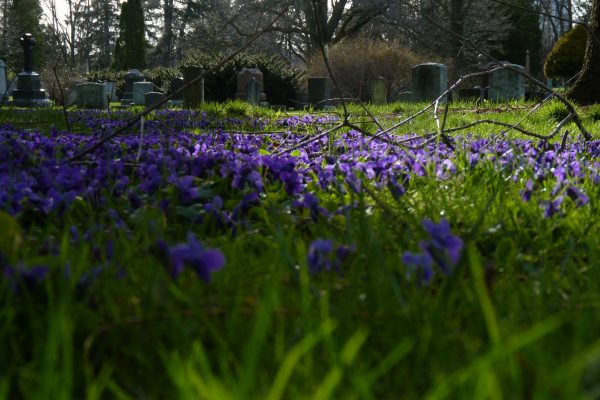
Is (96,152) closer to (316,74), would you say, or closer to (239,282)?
(239,282)

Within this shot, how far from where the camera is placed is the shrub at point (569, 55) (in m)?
21.6

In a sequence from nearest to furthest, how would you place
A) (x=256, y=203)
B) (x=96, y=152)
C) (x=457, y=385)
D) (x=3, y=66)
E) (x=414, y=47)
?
1. (x=457, y=385)
2. (x=256, y=203)
3. (x=96, y=152)
4. (x=3, y=66)
5. (x=414, y=47)

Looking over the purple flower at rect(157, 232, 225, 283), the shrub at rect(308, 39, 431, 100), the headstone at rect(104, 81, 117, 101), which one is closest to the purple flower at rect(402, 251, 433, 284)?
the purple flower at rect(157, 232, 225, 283)

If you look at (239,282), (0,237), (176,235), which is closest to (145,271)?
(239,282)

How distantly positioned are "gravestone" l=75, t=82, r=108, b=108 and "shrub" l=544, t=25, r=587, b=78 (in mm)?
15236

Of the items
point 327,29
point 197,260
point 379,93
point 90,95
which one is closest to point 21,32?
point 327,29

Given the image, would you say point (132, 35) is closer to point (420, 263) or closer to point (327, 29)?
point (327, 29)

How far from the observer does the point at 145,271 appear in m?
1.48

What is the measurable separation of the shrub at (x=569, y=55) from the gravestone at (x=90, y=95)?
50.0 ft

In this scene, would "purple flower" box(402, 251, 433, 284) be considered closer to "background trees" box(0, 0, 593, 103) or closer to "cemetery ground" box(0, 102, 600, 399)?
"cemetery ground" box(0, 102, 600, 399)

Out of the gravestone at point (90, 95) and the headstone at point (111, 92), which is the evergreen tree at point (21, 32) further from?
the gravestone at point (90, 95)

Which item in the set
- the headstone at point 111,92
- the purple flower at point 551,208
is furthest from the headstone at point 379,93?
the purple flower at point 551,208

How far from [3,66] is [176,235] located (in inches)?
1204

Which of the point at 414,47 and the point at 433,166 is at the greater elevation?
the point at 414,47
